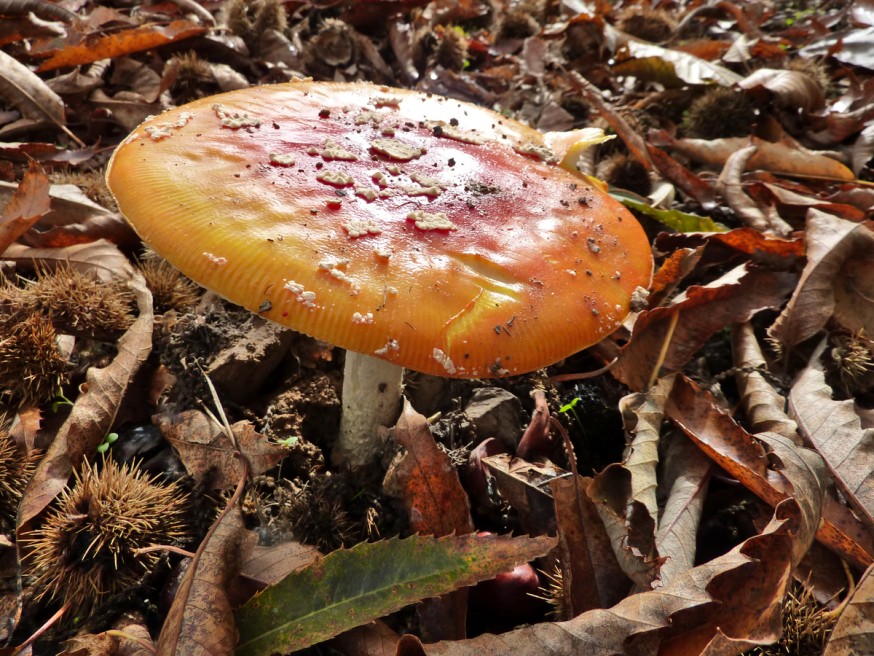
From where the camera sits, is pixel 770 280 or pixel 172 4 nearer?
pixel 770 280

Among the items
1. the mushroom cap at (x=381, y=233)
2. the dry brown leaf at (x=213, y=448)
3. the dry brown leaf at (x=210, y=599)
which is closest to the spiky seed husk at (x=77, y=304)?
the dry brown leaf at (x=213, y=448)

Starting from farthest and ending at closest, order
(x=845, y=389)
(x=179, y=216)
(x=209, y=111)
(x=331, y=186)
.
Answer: (x=845, y=389), (x=209, y=111), (x=331, y=186), (x=179, y=216)

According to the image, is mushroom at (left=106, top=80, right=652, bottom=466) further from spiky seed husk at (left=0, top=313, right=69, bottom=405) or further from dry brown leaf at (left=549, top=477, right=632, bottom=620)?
spiky seed husk at (left=0, top=313, right=69, bottom=405)

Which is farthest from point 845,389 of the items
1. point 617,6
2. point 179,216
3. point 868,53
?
point 617,6

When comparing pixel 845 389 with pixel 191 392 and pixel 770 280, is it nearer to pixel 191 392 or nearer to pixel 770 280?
pixel 770 280

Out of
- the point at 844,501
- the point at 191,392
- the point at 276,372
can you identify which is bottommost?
the point at 276,372

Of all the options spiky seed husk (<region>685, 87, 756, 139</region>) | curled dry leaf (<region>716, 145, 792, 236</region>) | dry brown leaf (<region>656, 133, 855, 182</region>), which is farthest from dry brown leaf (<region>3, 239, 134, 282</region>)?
→ spiky seed husk (<region>685, 87, 756, 139</region>)

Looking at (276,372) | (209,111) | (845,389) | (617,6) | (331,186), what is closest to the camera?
(331,186)
